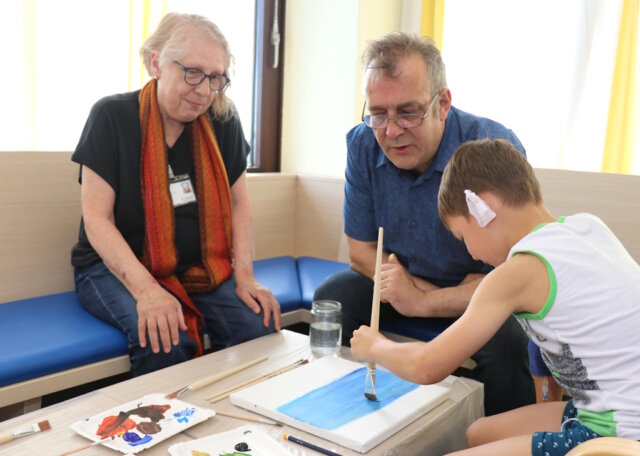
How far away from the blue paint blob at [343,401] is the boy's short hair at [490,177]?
16.1 inches

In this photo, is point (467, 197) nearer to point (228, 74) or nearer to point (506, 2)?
point (228, 74)

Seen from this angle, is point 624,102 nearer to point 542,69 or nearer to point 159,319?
point 542,69

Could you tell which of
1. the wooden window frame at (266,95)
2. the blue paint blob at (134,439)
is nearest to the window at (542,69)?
the wooden window frame at (266,95)

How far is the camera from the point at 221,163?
7.25 feet

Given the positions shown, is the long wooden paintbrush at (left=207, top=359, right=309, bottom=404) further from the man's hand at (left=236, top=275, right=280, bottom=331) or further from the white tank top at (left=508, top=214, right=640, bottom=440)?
the white tank top at (left=508, top=214, right=640, bottom=440)

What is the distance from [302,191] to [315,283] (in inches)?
28.5

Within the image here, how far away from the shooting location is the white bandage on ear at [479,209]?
122 cm

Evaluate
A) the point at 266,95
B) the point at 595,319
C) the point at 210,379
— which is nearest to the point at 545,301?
the point at 595,319

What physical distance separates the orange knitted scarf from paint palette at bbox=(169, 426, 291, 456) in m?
0.79

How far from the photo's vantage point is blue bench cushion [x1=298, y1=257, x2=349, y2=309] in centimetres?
240

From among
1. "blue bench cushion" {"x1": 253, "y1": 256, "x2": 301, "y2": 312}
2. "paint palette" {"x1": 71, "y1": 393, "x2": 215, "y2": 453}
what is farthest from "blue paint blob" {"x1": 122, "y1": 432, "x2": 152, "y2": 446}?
"blue bench cushion" {"x1": 253, "y1": 256, "x2": 301, "y2": 312}

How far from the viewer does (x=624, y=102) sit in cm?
271

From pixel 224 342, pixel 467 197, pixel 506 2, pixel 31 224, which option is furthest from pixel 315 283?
pixel 506 2

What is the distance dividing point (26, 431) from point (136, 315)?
716 millimetres
